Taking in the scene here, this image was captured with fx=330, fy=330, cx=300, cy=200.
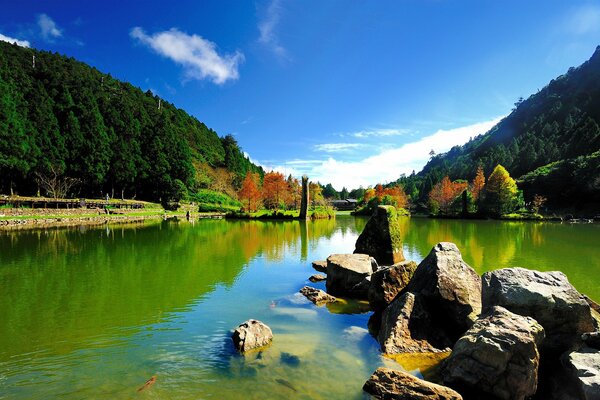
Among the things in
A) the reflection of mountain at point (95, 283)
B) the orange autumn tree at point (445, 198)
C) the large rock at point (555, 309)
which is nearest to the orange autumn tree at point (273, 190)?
the orange autumn tree at point (445, 198)

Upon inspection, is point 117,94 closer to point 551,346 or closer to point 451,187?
A: point 451,187

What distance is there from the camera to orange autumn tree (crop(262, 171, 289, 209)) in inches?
2874

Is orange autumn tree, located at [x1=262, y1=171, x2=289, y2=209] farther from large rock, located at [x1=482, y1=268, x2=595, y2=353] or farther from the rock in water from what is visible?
large rock, located at [x1=482, y1=268, x2=595, y2=353]

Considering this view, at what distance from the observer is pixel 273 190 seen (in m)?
73.2

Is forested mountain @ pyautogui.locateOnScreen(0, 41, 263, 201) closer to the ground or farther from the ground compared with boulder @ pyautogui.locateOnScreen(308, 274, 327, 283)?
farther from the ground

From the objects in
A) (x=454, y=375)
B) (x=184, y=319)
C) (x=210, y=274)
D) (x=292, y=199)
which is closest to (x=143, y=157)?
(x=292, y=199)

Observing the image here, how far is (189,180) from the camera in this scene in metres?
79.6

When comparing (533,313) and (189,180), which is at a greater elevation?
(189,180)

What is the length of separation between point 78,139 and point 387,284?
67116 millimetres

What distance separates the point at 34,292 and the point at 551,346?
1455cm

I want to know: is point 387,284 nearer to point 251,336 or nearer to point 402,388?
point 251,336

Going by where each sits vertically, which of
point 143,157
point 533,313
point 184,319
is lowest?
point 184,319

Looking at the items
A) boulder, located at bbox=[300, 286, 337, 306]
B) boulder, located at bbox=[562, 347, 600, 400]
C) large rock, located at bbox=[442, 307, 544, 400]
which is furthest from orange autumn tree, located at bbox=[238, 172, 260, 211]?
boulder, located at bbox=[562, 347, 600, 400]

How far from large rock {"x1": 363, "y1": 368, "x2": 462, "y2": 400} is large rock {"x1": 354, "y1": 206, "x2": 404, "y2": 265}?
10.5 metres
